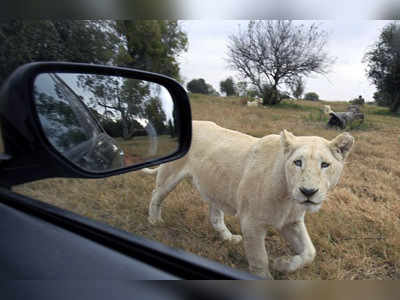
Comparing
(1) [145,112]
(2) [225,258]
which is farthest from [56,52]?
(2) [225,258]

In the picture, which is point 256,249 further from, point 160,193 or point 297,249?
point 160,193

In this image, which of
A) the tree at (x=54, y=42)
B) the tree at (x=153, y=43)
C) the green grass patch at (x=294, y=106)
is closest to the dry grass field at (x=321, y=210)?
the green grass patch at (x=294, y=106)

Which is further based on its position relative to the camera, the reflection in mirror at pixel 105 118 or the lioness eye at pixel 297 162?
the lioness eye at pixel 297 162

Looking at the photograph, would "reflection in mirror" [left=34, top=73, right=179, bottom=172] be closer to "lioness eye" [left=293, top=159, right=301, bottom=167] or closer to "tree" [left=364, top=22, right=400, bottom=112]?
"lioness eye" [left=293, top=159, right=301, bottom=167]

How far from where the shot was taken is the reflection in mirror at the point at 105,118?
36.6 inches

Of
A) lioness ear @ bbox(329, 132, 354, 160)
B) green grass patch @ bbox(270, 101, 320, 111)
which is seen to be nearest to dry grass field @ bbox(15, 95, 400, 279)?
green grass patch @ bbox(270, 101, 320, 111)

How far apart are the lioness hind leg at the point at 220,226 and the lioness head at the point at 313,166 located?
2.68 ft

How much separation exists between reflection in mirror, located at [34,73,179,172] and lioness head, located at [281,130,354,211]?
1.97ft

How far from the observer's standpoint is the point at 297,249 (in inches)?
65.9

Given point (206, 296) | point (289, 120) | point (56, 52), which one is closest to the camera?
point (206, 296)

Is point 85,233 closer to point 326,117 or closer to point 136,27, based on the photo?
point 326,117

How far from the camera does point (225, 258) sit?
5.98 ft

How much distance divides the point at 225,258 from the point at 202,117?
6.68ft

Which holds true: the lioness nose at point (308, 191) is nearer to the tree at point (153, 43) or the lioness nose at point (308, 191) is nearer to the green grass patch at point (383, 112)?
the green grass patch at point (383, 112)
